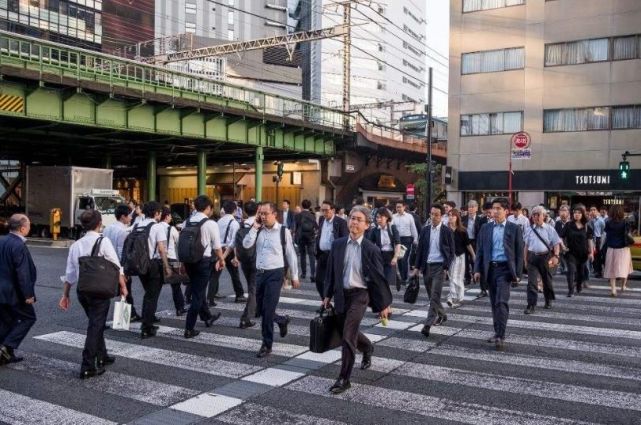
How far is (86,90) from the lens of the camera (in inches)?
990

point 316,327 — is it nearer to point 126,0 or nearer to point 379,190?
point 379,190

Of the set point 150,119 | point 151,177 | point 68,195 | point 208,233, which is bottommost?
point 208,233

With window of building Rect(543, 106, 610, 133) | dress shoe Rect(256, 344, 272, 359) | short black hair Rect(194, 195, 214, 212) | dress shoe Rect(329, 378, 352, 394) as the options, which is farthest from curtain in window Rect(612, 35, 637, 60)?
dress shoe Rect(329, 378, 352, 394)

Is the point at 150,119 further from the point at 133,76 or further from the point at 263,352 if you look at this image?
the point at 263,352

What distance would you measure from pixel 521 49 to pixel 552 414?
31122mm

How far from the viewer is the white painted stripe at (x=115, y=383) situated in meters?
5.67

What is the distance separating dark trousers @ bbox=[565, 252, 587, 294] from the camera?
12.1m

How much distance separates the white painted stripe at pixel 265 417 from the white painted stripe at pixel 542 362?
2698mm

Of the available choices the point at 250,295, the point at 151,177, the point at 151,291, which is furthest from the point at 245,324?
the point at 151,177

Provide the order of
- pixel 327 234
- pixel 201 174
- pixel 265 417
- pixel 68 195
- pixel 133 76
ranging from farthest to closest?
pixel 201 174 < pixel 133 76 < pixel 68 195 < pixel 327 234 < pixel 265 417

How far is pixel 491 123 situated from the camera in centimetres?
3381

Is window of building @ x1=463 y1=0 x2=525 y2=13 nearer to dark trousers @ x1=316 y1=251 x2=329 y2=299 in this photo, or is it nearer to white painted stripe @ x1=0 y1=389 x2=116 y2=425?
dark trousers @ x1=316 y1=251 x2=329 y2=299

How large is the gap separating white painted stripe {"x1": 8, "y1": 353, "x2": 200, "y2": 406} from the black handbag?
2.87 ft

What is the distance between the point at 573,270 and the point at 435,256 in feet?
16.7
